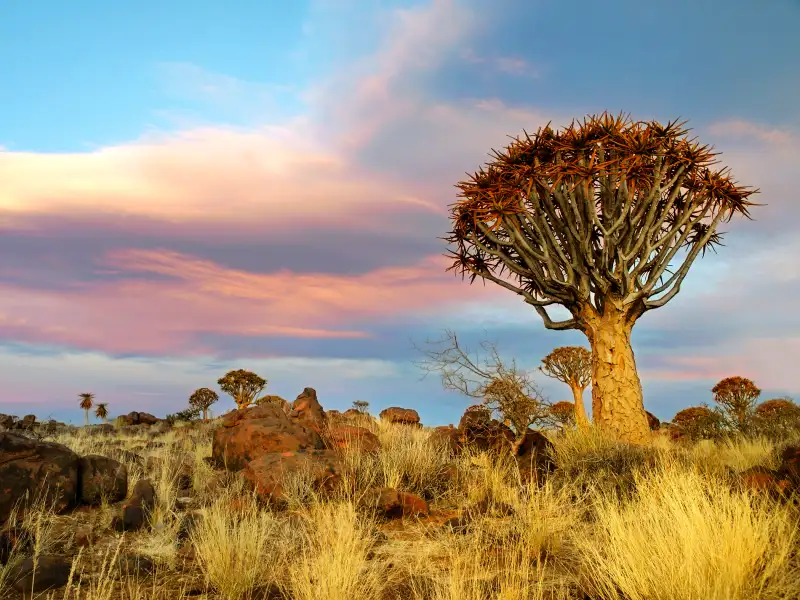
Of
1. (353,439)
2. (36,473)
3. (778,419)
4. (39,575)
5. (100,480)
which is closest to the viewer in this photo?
(39,575)

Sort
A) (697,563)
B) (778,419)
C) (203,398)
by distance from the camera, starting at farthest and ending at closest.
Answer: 1. (203,398)
2. (778,419)
3. (697,563)

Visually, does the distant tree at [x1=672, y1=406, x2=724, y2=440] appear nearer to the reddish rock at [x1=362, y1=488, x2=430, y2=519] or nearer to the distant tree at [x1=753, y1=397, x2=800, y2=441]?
the distant tree at [x1=753, y1=397, x2=800, y2=441]

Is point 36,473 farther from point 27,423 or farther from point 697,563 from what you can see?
point 27,423

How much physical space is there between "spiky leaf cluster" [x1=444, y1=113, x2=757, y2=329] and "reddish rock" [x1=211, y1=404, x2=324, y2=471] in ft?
18.0

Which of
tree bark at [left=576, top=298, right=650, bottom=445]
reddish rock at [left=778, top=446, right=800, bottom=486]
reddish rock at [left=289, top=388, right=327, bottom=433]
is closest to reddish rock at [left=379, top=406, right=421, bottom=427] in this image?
reddish rock at [left=289, top=388, right=327, bottom=433]

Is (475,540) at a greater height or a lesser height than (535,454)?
lesser

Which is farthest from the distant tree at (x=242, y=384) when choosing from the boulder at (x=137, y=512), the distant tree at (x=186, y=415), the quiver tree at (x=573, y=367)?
the boulder at (x=137, y=512)

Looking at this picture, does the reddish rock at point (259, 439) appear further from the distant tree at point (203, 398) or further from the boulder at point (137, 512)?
the distant tree at point (203, 398)

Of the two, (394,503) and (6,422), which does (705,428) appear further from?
(6,422)

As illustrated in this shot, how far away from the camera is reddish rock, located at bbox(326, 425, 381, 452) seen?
990 centimetres

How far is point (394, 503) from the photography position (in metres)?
7.26

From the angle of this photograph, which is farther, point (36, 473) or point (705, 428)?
point (705, 428)

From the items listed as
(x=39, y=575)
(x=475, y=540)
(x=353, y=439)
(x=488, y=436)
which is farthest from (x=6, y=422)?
(x=475, y=540)

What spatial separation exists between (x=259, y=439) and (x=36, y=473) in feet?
10.2
